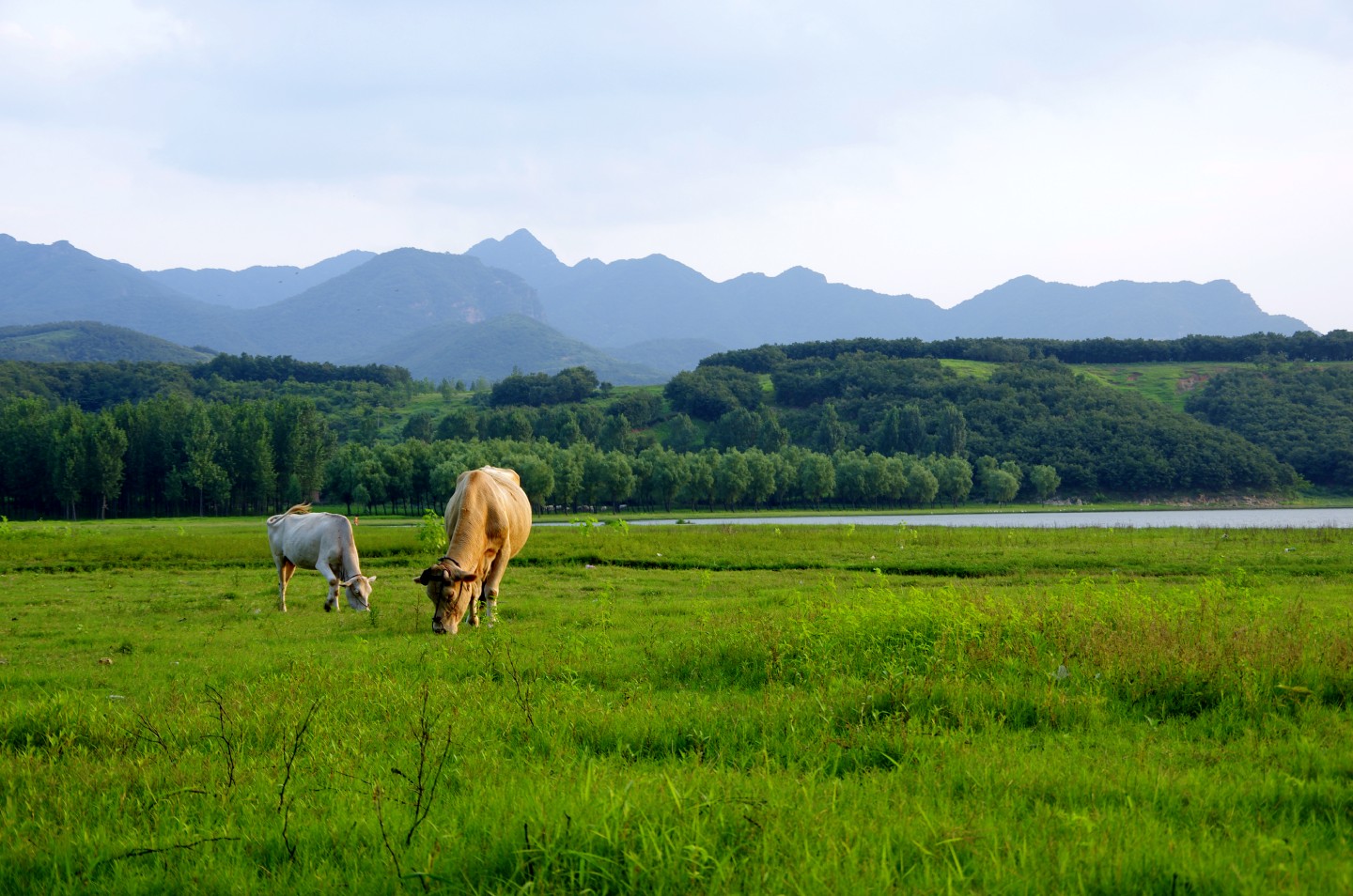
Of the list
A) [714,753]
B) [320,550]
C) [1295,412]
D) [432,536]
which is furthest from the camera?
[1295,412]

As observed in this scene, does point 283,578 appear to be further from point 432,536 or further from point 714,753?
point 714,753

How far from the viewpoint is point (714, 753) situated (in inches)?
252

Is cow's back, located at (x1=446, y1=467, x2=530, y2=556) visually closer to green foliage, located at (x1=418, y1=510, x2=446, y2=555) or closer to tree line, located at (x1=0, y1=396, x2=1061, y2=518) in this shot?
green foliage, located at (x1=418, y1=510, x2=446, y2=555)

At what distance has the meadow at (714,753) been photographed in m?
4.32

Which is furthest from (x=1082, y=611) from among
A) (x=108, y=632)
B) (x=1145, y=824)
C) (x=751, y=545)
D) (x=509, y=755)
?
(x=751, y=545)

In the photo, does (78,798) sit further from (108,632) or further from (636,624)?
(108,632)

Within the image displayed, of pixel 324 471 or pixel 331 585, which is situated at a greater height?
pixel 331 585

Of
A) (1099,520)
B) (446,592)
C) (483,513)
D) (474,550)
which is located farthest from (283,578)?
(1099,520)

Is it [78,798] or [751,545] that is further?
[751,545]

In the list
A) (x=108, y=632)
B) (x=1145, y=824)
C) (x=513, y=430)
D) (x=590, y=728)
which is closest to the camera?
(x=1145, y=824)

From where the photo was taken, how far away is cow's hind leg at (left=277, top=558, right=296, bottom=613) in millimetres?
18970

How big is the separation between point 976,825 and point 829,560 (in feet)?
79.1

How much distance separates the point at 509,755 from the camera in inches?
256

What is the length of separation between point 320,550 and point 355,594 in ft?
6.14
